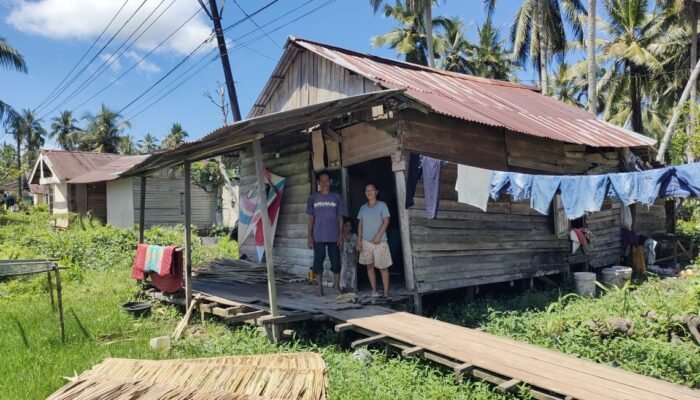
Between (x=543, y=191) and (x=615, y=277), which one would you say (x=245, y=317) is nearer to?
(x=543, y=191)

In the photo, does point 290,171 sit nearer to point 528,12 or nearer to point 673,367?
point 673,367

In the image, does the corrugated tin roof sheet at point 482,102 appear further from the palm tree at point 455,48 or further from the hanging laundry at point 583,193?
the palm tree at point 455,48

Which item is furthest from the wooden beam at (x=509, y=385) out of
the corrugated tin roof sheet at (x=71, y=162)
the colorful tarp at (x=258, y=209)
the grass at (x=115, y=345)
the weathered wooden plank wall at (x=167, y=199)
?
the corrugated tin roof sheet at (x=71, y=162)

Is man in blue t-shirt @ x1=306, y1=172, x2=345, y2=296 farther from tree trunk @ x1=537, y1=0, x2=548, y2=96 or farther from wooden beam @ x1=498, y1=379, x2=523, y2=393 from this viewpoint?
tree trunk @ x1=537, y1=0, x2=548, y2=96

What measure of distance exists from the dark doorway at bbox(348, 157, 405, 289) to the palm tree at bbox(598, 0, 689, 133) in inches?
702

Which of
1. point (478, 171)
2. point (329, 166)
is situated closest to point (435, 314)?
point (478, 171)

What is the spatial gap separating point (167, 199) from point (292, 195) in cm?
1566

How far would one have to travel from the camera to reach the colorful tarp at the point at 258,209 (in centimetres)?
959

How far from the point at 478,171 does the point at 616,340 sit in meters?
2.70

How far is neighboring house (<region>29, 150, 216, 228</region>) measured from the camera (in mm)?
22094

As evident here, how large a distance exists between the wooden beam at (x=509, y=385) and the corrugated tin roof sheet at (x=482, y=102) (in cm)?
389

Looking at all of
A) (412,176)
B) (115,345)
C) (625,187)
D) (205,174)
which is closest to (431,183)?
(412,176)

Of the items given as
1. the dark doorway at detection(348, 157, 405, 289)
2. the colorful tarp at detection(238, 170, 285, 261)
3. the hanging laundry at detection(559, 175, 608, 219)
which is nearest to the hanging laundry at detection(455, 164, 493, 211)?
the hanging laundry at detection(559, 175, 608, 219)

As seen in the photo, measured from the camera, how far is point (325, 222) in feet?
23.4
